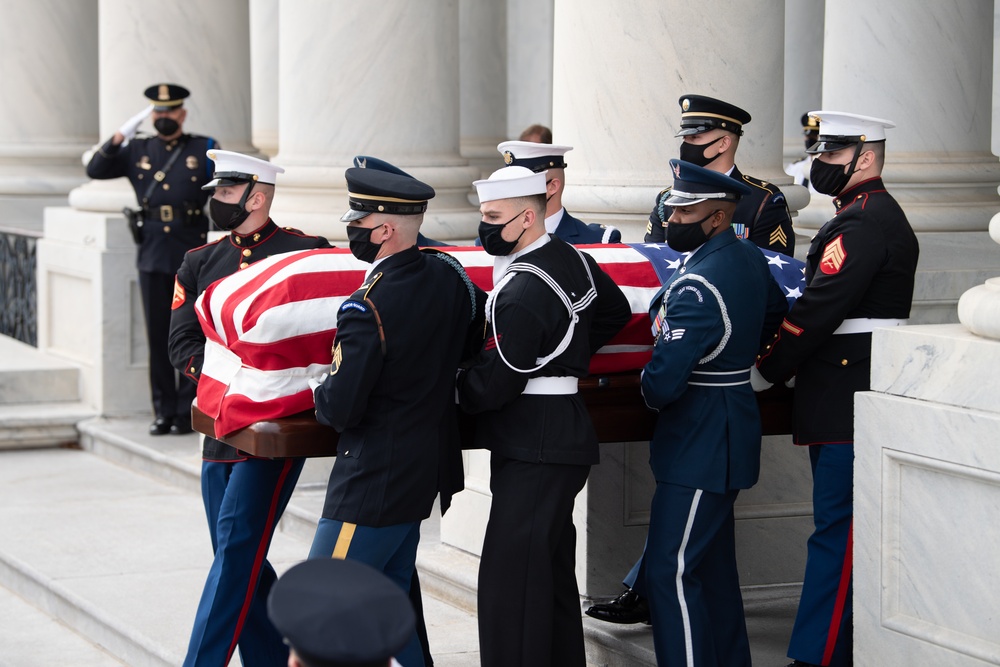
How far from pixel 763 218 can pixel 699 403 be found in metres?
1.02

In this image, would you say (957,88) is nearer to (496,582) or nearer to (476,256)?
(476,256)

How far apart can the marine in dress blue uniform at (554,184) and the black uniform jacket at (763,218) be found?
0.29m

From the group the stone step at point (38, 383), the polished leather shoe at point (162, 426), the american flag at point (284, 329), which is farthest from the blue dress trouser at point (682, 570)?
the stone step at point (38, 383)

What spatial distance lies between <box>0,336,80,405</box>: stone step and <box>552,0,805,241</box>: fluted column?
557 cm

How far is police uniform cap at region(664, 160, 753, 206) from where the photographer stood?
15.7ft

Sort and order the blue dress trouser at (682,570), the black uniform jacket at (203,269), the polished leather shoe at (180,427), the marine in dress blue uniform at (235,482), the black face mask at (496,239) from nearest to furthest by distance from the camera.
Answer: the black face mask at (496,239), the blue dress trouser at (682,570), the marine in dress blue uniform at (235,482), the black uniform jacket at (203,269), the polished leather shoe at (180,427)

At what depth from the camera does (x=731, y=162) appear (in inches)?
215

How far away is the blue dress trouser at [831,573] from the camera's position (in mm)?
4988

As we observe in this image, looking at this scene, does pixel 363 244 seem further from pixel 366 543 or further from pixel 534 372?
pixel 366 543

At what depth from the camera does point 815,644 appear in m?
5.02

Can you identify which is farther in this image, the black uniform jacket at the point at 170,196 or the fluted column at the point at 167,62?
the fluted column at the point at 167,62

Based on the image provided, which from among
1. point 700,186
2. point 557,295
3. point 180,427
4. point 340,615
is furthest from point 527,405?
point 180,427

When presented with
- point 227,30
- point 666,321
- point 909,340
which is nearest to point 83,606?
point 666,321

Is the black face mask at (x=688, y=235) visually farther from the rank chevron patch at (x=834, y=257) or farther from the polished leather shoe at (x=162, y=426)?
the polished leather shoe at (x=162, y=426)
